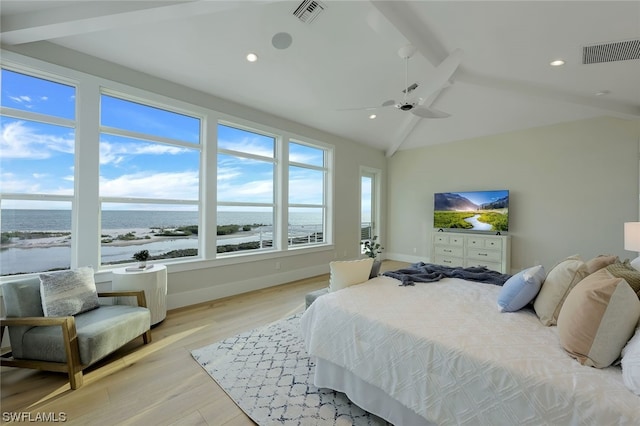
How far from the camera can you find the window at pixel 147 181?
10.4 ft

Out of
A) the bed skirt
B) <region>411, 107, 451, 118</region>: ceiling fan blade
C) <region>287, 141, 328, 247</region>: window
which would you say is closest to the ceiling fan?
<region>411, 107, 451, 118</region>: ceiling fan blade

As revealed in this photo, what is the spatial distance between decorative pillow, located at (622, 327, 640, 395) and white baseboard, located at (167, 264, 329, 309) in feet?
13.0

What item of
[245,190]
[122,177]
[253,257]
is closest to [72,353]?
[122,177]

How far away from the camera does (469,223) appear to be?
5754mm

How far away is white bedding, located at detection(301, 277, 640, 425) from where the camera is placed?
1.06m

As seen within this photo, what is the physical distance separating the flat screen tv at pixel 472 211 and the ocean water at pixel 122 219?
3942mm

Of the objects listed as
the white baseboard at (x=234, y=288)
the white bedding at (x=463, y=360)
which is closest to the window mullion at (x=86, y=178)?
the white baseboard at (x=234, y=288)

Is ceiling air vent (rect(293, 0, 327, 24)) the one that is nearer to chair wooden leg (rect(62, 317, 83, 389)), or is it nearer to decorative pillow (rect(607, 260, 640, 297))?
decorative pillow (rect(607, 260, 640, 297))

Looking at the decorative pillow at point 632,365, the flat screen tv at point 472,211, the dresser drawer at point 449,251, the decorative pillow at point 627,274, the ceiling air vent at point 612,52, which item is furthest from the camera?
the dresser drawer at point 449,251

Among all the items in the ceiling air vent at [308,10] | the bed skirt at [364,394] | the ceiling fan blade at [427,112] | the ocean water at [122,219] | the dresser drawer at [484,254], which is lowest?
the bed skirt at [364,394]

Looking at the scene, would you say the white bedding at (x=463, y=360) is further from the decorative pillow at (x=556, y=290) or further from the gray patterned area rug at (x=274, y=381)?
the gray patterned area rug at (x=274, y=381)

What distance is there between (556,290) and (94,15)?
408 centimetres

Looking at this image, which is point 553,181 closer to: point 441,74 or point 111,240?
point 441,74

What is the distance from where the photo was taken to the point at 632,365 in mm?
1049
